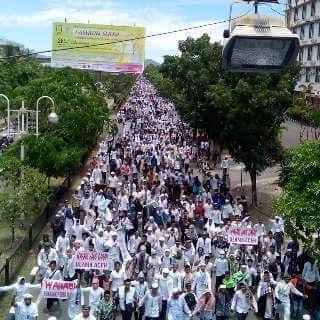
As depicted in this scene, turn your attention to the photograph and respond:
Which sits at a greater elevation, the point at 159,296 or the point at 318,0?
the point at 318,0

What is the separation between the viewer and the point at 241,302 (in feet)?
34.3

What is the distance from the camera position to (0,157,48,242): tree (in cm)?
1585

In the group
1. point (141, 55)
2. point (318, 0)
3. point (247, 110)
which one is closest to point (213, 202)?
point (247, 110)

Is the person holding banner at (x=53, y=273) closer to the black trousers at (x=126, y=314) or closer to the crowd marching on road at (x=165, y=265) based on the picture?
the crowd marching on road at (x=165, y=265)

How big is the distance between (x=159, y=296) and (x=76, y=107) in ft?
39.8

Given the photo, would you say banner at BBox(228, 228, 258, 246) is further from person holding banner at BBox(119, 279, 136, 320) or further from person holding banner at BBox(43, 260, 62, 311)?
person holding banner at BBox(43, 260, 62, 311)

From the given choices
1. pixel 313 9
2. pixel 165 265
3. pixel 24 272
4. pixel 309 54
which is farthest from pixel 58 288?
pixel 309 54

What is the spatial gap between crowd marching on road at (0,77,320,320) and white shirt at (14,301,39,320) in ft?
0.05

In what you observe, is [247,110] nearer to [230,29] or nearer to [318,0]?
[230,29]

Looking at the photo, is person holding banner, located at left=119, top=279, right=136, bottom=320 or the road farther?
the road

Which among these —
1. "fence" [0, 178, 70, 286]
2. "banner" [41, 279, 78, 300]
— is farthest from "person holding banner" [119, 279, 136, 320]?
"fence" [0, 178, 70, 286]

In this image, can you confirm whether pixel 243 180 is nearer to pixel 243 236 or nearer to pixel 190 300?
pixel 243 236

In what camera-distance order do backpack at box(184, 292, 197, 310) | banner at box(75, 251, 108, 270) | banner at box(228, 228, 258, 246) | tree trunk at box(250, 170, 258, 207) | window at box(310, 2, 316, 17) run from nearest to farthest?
backpack at box(184, 292, 197, 310), banner at box(75, 251, 108, 270), banner at box(228, 228, 258, 246), tree trunk at box(250, 170, 258, 207), window at box(310, 2, 316, 17)

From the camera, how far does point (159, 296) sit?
34.1 ft
